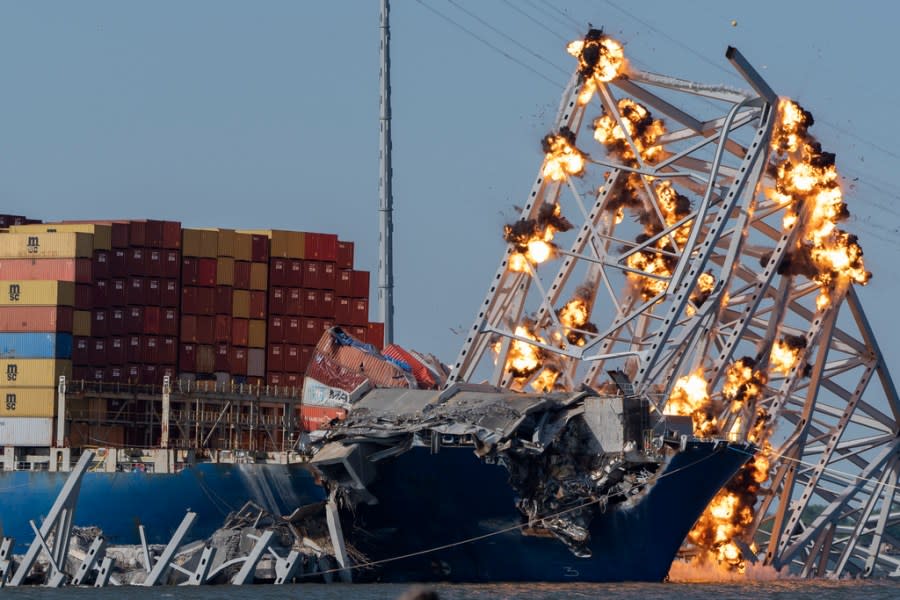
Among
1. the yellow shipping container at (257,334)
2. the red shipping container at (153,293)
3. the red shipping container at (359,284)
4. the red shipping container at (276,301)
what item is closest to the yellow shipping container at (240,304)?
the yellow shipping container at (257,334)

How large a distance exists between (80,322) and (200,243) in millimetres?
8002

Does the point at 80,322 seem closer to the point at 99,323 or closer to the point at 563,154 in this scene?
the point at 99,323

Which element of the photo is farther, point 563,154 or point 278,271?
point 278,271

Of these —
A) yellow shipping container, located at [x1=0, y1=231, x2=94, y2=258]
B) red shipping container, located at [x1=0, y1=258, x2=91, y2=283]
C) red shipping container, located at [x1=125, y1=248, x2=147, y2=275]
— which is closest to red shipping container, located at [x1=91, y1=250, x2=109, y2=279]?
yellow shipping container, located at [x1=0, y1=231, x2=94, y2=258]

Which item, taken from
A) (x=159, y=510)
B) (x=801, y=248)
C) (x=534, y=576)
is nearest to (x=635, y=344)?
(x=801, y=248)

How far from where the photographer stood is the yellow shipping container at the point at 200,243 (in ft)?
281

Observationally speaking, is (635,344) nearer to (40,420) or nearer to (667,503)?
(667,503)

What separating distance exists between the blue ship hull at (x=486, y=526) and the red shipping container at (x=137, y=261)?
24.5 meters

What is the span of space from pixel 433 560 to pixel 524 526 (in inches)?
123

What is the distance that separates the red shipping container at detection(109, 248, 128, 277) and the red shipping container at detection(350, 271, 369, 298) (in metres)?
10.4

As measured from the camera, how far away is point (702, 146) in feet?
222

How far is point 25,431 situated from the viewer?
76688mm

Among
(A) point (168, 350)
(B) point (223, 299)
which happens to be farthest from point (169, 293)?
(B) point (223, 299)

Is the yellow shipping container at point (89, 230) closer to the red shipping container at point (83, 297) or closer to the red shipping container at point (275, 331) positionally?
the red shipping container at point (83, 297)
